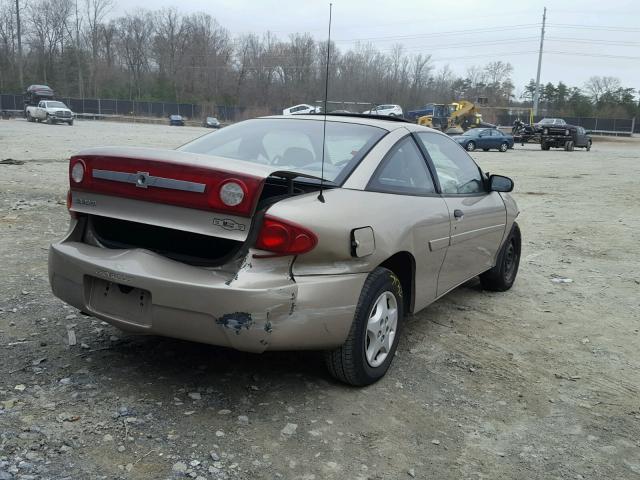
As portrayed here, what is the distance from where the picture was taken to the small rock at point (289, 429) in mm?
2908

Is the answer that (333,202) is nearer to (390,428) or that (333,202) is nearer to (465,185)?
(390,428)

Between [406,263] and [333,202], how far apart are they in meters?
0.89

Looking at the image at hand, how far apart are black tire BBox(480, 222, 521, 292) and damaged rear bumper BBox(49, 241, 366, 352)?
8.77 ft

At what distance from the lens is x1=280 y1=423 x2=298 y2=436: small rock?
2908 mm

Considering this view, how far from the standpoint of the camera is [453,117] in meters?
45.1

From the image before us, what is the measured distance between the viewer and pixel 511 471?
2.74 meters

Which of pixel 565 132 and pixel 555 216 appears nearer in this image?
pixel 555 216

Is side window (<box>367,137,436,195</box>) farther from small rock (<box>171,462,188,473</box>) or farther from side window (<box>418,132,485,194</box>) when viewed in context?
small rock (<box>171,462,188,473</box>)

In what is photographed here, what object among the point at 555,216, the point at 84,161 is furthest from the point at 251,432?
the point at 555,216

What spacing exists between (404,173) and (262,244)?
1407 millimetres

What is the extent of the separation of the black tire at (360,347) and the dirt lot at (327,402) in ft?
0.33

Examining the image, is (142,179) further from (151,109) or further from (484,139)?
(151,109)

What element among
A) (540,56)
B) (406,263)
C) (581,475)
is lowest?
(581,475)

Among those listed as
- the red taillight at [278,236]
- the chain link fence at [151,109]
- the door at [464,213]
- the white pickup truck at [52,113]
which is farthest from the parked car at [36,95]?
the red taillight at [278,236]
